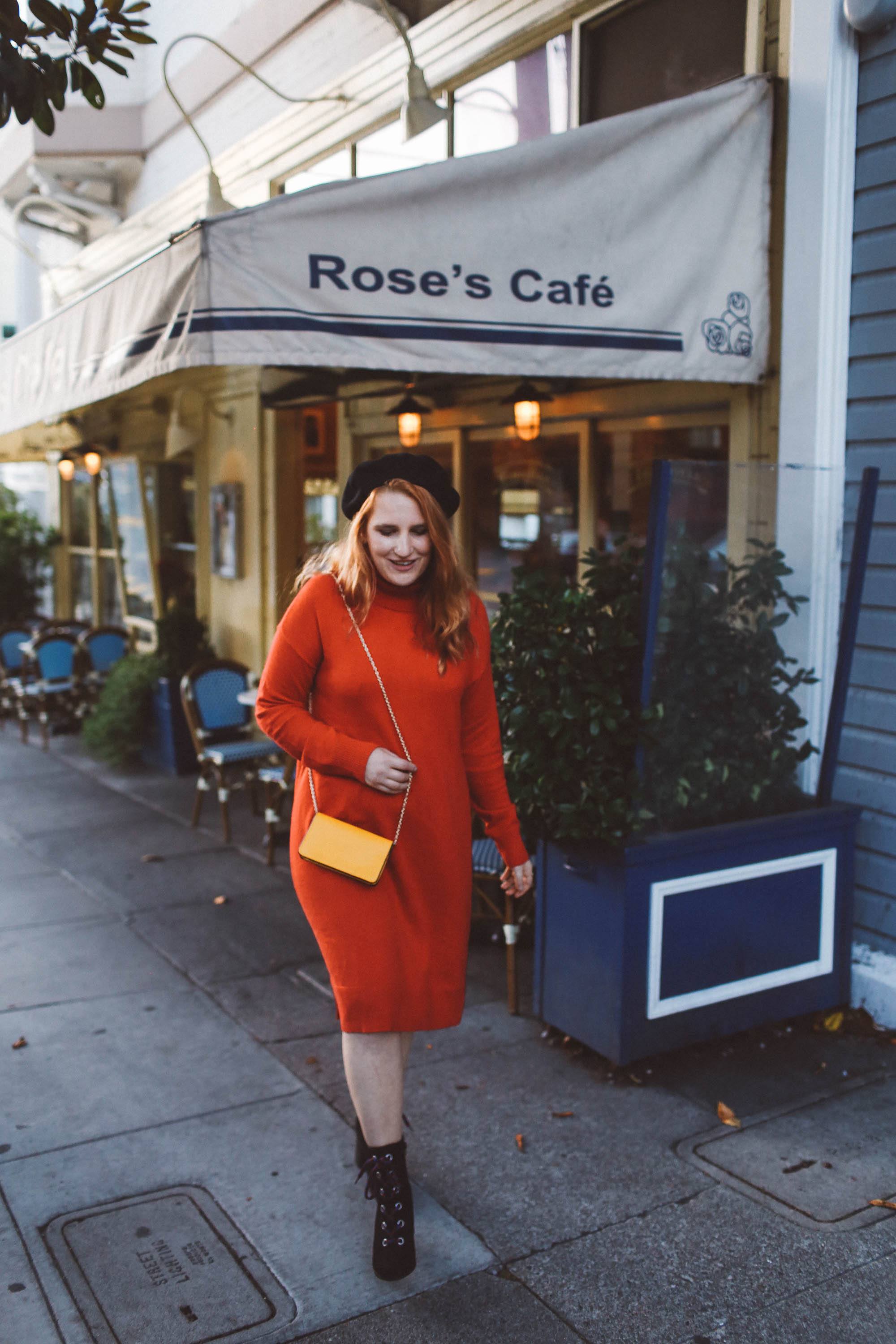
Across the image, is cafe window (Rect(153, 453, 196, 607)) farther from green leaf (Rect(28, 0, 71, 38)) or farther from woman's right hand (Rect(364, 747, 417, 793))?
woman's right hand (Rect(364, 747, 417, 793))

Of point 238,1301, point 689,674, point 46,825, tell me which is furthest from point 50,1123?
point 46,825

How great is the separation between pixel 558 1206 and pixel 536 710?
5.15 ft

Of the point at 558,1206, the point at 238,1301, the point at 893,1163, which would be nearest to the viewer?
the point at 238,1301

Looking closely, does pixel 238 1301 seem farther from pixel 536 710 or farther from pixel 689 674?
pixel 689 674

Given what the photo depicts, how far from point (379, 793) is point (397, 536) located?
0.64 meters

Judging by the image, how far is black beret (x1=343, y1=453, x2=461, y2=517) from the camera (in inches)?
117

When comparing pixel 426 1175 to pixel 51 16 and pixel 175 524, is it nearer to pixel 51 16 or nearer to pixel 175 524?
pixel 51 16

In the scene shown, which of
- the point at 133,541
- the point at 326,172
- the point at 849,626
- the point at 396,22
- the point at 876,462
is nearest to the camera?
the point at 849,626

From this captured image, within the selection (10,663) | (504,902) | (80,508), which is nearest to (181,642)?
(10,663)

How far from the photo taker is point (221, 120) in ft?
30.6

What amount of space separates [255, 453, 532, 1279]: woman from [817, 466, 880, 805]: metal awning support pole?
191cm

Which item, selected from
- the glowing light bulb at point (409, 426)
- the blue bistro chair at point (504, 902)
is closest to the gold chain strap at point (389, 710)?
the blue bistro chair at point (504, 902)

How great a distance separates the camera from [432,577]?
3.01m

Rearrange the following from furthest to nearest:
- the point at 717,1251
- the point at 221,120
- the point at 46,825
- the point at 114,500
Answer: the point at 114,500, the point at 221,120, the point at 46,825, the point at 717,1251
